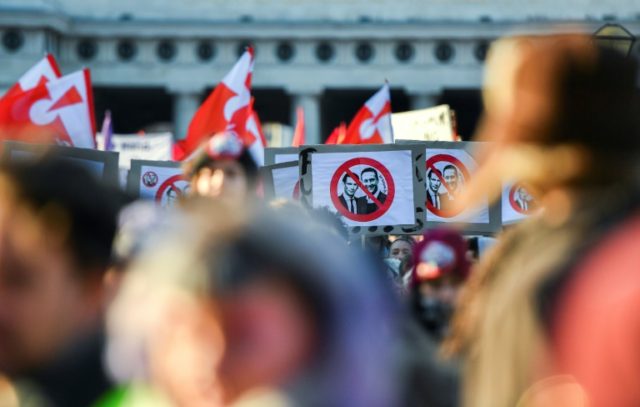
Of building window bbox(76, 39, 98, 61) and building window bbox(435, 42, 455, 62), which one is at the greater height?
building window bbox(76, 39, 98, 61)

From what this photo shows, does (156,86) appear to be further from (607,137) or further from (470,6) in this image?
(607,137)

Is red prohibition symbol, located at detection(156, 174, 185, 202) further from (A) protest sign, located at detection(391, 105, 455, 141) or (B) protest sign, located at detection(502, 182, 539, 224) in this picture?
(A) protest sign, located at detection(391, 105, 455, 141)

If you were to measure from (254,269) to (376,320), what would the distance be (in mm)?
242

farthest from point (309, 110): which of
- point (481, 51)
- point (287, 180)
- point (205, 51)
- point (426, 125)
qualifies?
point (287, 180)

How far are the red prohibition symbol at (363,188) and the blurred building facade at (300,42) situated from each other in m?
38.2

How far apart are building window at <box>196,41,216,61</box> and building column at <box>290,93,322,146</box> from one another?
3.59m

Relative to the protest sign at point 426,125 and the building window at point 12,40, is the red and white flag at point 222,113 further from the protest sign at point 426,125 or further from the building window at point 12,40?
the building window at point 12,40

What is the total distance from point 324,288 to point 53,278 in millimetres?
883

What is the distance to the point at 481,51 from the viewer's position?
5372 cm

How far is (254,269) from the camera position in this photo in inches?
88.3

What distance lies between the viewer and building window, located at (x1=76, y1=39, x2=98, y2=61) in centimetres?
5334

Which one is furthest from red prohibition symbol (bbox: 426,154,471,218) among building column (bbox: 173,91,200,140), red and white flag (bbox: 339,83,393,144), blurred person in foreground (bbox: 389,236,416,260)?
building column (bbox: 173,91,200,140)

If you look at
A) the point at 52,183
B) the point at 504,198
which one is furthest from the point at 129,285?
the point at 504,198

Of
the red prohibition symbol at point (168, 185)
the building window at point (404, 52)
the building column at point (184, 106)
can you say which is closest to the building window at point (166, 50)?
the building column at point (184, 106)
